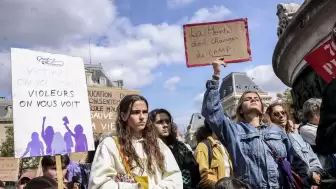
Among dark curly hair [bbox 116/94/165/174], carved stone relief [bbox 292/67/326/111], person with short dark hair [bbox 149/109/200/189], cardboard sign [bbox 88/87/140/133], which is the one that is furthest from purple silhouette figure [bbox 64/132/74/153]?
carved stone relief [bbox 292/67/326/111]

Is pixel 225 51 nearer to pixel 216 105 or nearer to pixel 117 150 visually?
pixel 216 105

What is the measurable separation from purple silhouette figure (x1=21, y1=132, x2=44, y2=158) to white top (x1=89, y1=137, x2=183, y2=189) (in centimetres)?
111

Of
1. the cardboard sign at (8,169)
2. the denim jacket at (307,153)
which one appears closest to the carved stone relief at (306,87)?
the denim jacket at (307,153)

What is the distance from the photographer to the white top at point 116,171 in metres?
3.62

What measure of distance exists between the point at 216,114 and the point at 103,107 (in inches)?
175

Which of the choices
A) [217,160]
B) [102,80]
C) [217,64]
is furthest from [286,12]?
[102,80]

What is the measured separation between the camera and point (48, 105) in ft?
16.1

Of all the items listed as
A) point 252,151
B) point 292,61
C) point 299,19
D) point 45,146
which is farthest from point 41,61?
point 292,61

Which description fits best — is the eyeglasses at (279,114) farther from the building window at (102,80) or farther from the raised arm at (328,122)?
the building window at (102,80)

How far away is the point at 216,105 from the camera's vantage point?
13.4 feet

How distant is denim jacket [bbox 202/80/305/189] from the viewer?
4.08 metres

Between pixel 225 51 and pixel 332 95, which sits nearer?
pixel 332 95

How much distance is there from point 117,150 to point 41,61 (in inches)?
69.9

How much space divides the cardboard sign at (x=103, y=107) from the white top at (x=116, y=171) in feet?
13.6
